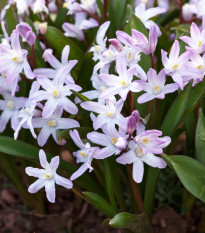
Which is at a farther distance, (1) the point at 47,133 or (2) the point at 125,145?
(1) the point at 47,133

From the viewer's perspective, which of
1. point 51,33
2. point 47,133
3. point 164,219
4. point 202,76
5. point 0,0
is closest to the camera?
point 202,76

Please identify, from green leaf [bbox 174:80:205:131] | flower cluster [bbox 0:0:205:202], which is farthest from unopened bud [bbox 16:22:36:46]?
green leaf [bbox 174:80:205:131]

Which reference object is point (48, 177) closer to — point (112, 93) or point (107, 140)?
point (107, 140)

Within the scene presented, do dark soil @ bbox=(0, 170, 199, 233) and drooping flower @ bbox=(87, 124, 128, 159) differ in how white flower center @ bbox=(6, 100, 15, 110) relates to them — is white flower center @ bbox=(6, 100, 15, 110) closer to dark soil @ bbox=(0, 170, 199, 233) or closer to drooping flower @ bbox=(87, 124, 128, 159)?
drooping flower @ bbox=(87, 124, 128, 159)

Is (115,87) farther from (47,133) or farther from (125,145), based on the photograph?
(47,133)

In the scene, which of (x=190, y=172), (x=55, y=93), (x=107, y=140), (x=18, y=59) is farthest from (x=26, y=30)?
(x=190, y=172)

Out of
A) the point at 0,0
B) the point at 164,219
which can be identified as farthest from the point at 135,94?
the point at 0,0
